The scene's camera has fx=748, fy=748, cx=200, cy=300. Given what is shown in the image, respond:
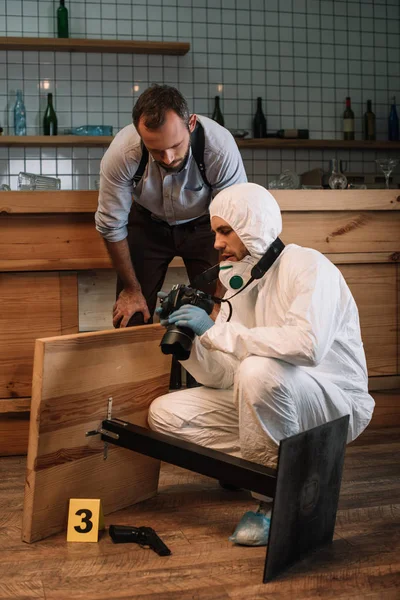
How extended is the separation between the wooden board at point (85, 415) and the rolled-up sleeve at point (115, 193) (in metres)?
A: 0.55

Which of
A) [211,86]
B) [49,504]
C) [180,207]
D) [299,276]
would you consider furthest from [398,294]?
[211,86]

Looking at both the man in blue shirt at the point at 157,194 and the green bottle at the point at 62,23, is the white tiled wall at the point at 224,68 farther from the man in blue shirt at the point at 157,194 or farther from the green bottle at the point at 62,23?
the man in blue shirt at the point at 157,194

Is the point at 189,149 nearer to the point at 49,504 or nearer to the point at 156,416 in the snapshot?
the point at 156,416

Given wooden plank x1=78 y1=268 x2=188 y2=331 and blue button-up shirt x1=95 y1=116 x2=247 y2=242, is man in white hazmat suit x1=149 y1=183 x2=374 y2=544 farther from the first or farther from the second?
wooden plank x1=78 y1=268 x2=188 y2=331

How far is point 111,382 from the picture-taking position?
2.12 metres

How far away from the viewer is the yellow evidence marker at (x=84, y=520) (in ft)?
6.45

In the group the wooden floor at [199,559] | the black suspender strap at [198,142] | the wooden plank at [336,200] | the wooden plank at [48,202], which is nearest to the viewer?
the wooden floor at [199,559]

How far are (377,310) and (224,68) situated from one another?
252 cm

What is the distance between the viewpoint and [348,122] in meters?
5.10

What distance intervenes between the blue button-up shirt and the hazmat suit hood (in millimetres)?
494

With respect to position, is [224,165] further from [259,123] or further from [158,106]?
[259,123]

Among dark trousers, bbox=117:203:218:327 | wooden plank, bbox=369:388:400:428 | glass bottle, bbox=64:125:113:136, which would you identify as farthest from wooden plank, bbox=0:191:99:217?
glass bottle, bbox=64:125:113:136

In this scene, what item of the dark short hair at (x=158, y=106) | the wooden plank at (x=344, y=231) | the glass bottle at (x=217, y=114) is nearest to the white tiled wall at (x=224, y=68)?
the glass bottle at (x=217, y=114)

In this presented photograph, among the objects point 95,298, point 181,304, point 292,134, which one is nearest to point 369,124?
point 292,134
